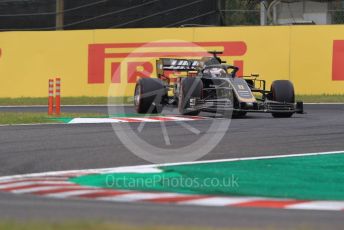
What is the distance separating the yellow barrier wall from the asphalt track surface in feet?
10.8

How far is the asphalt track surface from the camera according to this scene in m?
6.27

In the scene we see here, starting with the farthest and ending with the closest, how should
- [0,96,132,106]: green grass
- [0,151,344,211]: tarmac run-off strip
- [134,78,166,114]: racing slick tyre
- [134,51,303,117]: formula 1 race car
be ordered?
[0,96,132,106]: green grass → [134,78,166,114]: racing slick tyre → [134,51,303,117]: formula 1 race car → [0,151,344,211]: tarmac run-off strip

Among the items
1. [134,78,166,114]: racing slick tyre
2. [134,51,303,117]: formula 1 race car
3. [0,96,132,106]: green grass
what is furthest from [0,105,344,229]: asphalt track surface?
[0,96,132,106]: green grass

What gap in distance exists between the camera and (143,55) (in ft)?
83.7

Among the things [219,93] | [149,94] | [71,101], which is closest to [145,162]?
[219,93]

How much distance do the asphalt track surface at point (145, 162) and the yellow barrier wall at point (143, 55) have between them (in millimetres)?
3300

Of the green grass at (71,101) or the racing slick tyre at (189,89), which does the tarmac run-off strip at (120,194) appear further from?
the green grass at (71,101)

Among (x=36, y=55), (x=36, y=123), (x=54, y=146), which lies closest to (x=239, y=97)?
(x=36, y=123)

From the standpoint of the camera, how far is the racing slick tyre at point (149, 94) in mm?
18344

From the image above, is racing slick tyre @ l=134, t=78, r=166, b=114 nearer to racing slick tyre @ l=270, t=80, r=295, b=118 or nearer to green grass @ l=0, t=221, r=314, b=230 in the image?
racing slick tyre @ l=270, t=80, r=295, b=118

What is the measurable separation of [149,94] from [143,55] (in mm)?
7340

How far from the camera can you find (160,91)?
724 inches

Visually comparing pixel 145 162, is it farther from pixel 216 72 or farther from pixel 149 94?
pixel 149 94

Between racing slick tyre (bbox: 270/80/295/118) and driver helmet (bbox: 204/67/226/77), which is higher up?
driver helmet (bbox: 204/67/226/77)
